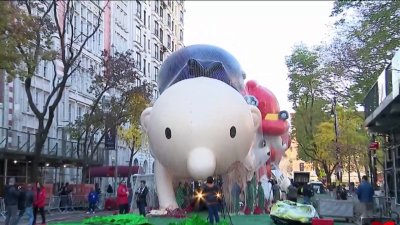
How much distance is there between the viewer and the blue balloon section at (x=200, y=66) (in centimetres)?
2080

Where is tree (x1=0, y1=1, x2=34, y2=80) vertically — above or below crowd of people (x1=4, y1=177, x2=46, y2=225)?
above

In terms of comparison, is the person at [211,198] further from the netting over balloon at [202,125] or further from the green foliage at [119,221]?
the green foliage at [119,221]

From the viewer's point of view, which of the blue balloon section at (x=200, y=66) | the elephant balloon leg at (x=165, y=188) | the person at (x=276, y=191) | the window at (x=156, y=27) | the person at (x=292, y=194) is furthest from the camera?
the window at (x=156, y=27)

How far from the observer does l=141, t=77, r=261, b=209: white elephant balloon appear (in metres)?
17.5

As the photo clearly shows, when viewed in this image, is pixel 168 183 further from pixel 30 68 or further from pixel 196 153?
pixel 30 68

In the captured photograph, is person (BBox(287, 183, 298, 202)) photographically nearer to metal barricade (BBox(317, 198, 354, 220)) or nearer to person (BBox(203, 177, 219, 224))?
metal barricade (BBox(317, 198, 354, 220))

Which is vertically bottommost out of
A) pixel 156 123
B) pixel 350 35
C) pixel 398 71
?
pixel 156 123

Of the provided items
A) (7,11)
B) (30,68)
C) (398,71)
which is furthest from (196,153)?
(30,68)

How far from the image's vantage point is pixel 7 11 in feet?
65.3

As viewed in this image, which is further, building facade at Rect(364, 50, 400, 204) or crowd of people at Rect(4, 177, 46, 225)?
crowd of people at Rect(4, 177, 46, 225)

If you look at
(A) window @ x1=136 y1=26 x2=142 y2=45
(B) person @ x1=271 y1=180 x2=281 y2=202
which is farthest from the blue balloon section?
(A) window @ x1=136 y1=26 x2=142 y2=45

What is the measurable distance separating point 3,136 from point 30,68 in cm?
1038

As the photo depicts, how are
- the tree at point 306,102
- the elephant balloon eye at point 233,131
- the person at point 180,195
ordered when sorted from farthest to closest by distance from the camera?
1. the tree at point 306,102
2. the person at point 180,195
3. the elephant balloon eye at point 233,131

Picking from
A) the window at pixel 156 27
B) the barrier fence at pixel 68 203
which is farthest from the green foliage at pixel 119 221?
the window at pixel 156 27
